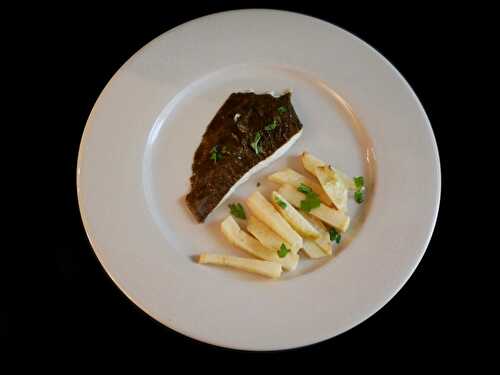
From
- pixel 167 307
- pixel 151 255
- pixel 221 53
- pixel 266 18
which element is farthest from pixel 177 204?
pixel 266 18

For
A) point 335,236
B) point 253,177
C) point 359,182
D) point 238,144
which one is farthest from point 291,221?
point 238,144

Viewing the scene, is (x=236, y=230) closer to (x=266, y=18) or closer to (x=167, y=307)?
(x=167, y=307)

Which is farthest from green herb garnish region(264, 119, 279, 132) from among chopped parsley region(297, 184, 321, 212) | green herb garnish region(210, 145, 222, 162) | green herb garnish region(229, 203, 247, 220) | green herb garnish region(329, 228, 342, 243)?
green herb garnish region(329, 228, 342, 243)

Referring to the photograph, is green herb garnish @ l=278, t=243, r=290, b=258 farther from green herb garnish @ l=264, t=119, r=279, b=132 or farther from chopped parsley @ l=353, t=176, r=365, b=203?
green herb garnish @ l=264, t=119, r=279, b=132

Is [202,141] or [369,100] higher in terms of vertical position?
[202,141]

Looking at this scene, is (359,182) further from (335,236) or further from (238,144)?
(238,144)

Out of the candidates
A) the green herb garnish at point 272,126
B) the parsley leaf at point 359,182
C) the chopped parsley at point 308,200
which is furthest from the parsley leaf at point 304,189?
the green herb garnish at point 272,126

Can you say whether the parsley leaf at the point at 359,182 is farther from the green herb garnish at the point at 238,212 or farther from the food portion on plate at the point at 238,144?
the green herb garnish at the point at 238,212
